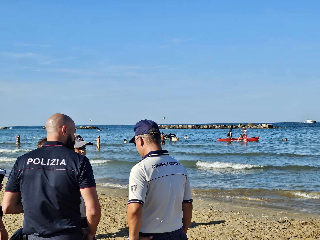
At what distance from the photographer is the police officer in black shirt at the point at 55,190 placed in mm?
2764

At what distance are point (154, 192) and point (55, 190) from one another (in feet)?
2.47

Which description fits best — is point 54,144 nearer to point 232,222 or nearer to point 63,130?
point 63,130

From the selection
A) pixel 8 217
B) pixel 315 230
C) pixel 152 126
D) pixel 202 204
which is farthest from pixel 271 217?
pixel 152 126

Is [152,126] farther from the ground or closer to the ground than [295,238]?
farther from the ground

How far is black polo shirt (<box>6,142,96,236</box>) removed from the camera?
9.06ft

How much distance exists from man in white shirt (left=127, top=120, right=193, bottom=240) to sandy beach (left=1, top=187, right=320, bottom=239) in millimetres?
4490

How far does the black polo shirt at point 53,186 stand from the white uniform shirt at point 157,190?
1.20 feet

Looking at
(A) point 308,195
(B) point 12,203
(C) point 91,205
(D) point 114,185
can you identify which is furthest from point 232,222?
(D) point 114,185

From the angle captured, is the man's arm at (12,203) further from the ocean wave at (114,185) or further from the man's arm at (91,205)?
the ocean wave at (114,185)

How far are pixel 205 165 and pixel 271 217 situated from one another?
13.0 meters

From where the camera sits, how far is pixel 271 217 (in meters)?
9.00

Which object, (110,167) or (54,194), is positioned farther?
(110,167)

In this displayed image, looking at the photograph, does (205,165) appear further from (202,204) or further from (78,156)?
(78,156)

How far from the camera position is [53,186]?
2.77m
